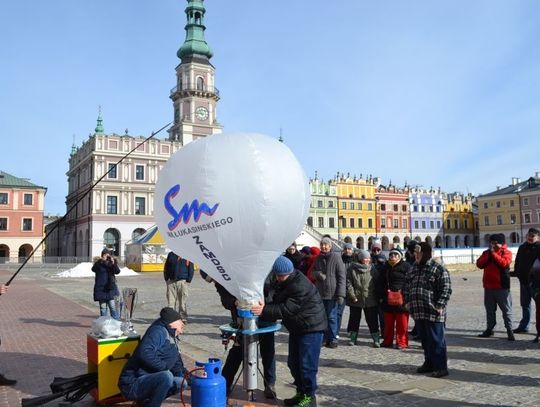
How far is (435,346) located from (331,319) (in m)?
2.35

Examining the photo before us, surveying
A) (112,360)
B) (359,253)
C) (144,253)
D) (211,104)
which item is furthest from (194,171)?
(211,104)

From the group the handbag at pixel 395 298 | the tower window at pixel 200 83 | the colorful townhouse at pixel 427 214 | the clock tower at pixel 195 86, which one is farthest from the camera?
the colorful townhouse at pixel 427 214

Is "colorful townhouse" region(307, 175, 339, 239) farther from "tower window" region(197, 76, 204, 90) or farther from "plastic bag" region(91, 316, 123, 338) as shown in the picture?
"plastic bag" region(91, 316, 123, 338)

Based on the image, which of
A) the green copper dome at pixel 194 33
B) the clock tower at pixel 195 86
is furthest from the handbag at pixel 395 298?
the green copper dome at pixel 194 33

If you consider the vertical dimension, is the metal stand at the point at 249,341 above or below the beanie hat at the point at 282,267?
below

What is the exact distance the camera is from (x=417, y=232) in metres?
83.1

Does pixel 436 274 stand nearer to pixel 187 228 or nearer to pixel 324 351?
pixel 324 351

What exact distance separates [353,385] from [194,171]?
3578 millimetres

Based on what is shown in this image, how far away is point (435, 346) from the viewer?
6.56 metres

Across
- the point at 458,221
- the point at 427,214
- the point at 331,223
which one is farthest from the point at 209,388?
the point at 458,221

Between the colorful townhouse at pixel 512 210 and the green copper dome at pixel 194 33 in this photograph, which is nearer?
the green copper dome at pixel 194 33

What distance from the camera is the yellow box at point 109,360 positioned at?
5.20 metres

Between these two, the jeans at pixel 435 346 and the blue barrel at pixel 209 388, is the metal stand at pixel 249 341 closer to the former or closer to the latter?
the blue barrel at pixel 209 388

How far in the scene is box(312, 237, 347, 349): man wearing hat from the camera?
8.38 meters
